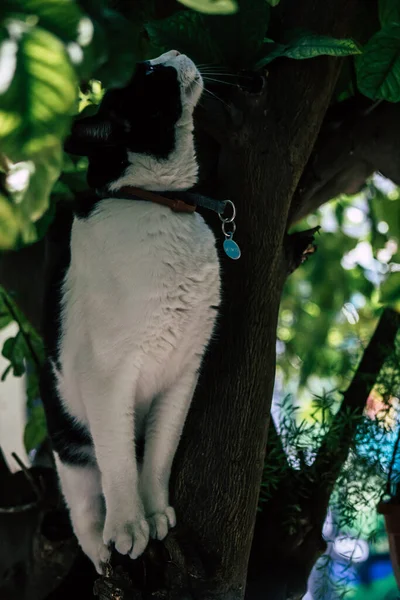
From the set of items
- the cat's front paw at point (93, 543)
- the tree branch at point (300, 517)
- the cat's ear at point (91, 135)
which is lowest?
the tree branch at point (300, 517)

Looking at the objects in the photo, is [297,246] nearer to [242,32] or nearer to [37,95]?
[242,32]

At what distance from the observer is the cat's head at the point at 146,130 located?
79cm

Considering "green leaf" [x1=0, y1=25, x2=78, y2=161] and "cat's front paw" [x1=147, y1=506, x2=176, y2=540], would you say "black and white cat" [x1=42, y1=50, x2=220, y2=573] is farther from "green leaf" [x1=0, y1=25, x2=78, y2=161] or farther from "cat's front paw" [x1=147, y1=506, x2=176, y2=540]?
"green leaf" [x1=0, y1=25, x2=78, y2=161]

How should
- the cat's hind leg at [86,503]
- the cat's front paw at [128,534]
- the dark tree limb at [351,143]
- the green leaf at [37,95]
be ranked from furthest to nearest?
the dark tree limb at [351,143] < the cat's hind leg at [86,503] < the cat's front paw at [128,534] < the green leaf at [37,95]

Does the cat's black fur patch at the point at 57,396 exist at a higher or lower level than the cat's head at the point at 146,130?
lower

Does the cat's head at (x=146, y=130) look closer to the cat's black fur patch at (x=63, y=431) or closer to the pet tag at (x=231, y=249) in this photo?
the pet tag at (x=231, y=249)

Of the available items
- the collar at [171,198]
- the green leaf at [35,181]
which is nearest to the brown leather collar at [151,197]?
the collar at [171,198]

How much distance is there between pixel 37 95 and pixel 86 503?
642 mm

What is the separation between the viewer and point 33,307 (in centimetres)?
128

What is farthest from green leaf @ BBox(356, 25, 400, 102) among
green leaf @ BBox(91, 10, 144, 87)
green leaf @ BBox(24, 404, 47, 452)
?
green leaf @ BBox(24, 404, 47, 452)

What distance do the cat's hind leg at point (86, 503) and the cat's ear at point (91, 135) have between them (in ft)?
1.28

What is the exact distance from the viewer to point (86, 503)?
0.88m

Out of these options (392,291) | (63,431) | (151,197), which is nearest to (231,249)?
(151,197)

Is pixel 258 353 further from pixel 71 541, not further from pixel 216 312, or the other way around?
pixel 71 541
